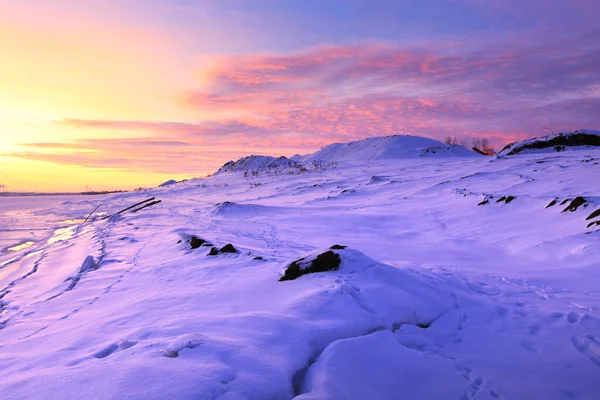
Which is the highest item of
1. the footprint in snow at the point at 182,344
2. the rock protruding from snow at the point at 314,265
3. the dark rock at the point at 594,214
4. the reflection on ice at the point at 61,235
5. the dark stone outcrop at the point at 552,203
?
the dark stone outcrop at the point at 552,203

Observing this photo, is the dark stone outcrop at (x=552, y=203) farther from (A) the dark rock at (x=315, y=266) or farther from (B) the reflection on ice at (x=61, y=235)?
(B) the reflection on ice at (x=61, y=235)

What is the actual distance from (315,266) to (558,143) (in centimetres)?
2762

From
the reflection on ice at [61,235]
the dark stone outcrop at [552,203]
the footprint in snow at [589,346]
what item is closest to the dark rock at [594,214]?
the dark stone outcrop at [552,203]

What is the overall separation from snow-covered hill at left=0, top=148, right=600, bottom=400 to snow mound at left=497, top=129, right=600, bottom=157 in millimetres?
16894

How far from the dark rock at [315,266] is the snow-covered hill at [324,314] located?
0.02m

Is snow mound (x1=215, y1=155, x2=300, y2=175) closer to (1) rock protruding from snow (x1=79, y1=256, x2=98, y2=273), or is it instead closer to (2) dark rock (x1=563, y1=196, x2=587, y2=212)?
(2) dark rock (x1=563, y1=196, x2=587, y2=212)

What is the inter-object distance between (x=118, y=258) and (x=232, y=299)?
18.1ft

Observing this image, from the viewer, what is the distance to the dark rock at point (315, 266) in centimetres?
579

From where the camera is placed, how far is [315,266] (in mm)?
5844

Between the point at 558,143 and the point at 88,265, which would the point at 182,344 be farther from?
the point at 558,143

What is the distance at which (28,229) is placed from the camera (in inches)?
677

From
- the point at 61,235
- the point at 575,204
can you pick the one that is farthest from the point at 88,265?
the point at 575,204

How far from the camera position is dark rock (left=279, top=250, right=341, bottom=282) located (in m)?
5.79

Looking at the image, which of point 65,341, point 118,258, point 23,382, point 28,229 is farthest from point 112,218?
point 23,382
